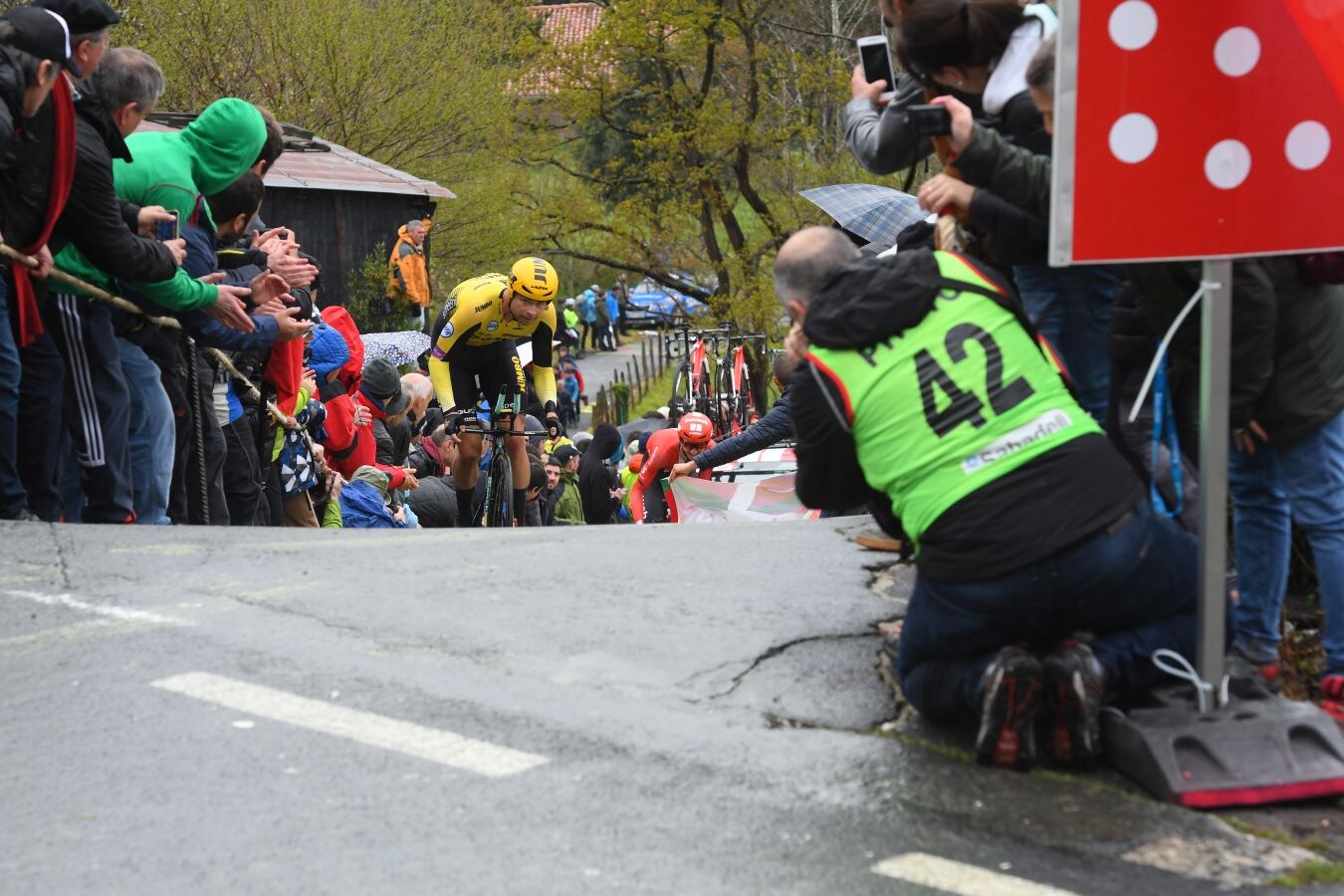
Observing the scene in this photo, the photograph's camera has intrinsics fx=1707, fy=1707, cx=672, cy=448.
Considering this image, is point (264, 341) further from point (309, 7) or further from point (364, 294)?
point (309, 7)

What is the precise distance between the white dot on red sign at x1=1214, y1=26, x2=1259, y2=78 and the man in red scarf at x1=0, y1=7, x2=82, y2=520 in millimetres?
4295

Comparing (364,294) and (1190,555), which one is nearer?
(1190,555)

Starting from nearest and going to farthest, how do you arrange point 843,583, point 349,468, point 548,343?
point 843,583
point 349,468
point 548,343

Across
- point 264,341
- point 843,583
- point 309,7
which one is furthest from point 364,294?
point 843,583

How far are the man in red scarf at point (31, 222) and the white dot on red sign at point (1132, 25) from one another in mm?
4079

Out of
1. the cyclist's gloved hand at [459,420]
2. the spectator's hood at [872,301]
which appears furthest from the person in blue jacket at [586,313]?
the spectator's hood at [872,301]

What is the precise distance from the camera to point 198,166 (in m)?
7.87

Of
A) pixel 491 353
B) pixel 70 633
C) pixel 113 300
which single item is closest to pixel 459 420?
pixel 491 353

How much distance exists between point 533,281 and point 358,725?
7.27 m

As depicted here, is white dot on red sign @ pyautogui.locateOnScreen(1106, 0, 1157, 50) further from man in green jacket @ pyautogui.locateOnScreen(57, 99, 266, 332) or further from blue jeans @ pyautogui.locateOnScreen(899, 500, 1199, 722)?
man in green jacket @ pyautogui.locateOnScreen(57, 99, 266, 332)

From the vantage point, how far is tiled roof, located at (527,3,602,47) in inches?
1303

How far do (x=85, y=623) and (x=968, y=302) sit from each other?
317cm

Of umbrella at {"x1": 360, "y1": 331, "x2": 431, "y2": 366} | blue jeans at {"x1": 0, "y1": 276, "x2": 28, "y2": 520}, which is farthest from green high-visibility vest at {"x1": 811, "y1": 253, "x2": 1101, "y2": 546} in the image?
umbrella at {"x1": 360, "y1": 331, "x2": 431, "y2": 366}

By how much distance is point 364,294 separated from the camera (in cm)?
2755
